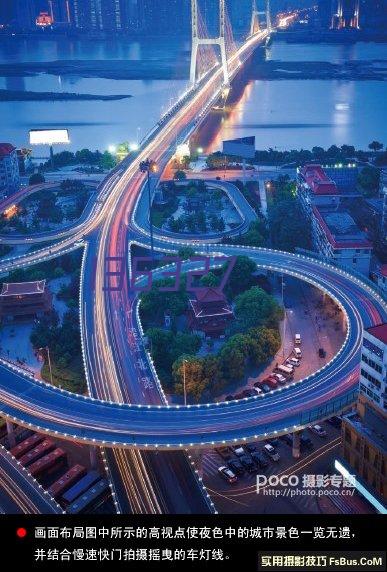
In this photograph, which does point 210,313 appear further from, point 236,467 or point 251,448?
point 236,467

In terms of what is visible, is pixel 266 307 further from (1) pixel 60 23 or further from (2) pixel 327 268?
(1) pixel 60 23

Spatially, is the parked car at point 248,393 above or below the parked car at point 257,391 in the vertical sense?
below

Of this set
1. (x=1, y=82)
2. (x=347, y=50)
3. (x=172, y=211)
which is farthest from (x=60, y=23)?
(x=172, y=211)

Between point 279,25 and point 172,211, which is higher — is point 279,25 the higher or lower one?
the higher one

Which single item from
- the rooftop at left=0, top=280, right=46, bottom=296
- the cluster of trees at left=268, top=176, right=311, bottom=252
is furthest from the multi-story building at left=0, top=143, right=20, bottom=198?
the cluster of trees at left=268, top=176, right=311, bottom=252

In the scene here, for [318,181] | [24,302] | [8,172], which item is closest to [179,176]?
[8,172]

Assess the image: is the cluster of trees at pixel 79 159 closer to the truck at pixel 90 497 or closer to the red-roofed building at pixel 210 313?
the red-roofed building at pixel 210 313

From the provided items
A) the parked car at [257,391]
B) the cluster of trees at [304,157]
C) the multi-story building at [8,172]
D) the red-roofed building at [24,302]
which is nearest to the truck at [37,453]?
the parked car at [257,391]
